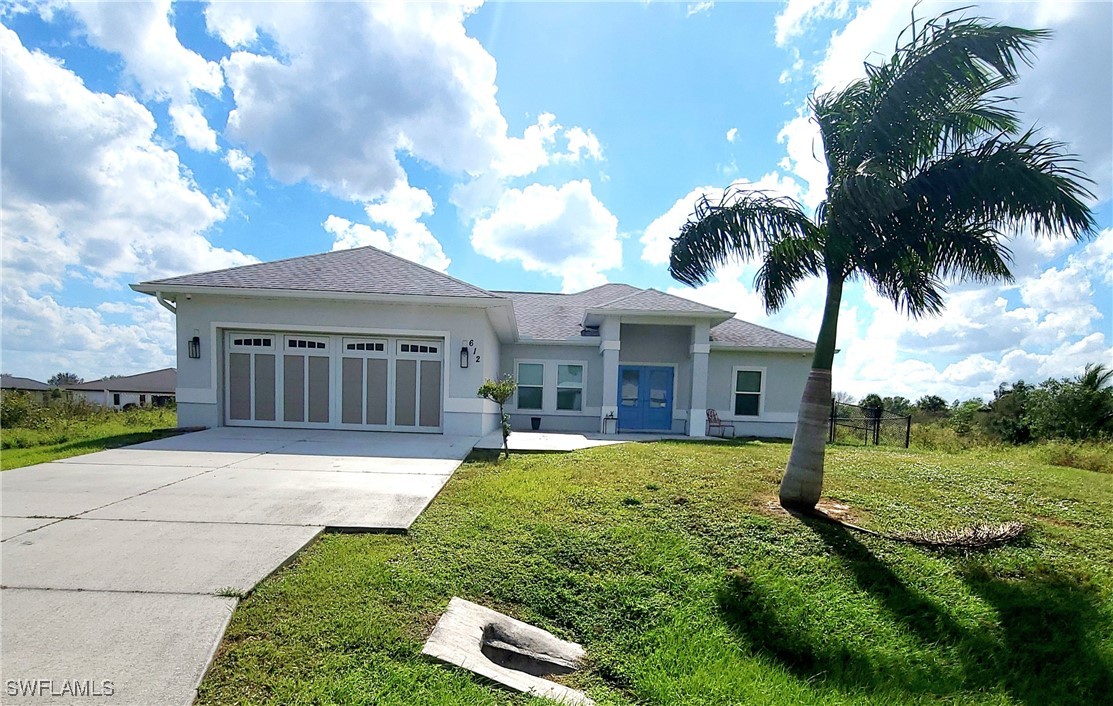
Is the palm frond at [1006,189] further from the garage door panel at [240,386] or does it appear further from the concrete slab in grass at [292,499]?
the garage door panel at [240,386]

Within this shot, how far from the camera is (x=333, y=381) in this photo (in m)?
11.4

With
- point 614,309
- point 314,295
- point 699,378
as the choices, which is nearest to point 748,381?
point 699,378

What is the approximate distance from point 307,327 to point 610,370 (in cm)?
816

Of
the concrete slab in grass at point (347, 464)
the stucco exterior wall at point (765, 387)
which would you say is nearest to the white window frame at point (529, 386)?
the stucco exterior wall at point (765, 387)

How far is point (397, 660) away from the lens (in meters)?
2.61

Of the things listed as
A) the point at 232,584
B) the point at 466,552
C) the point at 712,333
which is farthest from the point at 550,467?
the point at 712,333

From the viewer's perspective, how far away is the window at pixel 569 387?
1470 centimetres

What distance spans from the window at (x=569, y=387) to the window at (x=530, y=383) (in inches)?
22.0

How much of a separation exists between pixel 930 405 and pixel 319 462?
40.9 meters

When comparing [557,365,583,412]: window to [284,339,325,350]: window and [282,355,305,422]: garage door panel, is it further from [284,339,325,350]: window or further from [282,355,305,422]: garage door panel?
[282,355,305,422]: garage door panel

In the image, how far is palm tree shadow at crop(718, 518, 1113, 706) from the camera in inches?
117

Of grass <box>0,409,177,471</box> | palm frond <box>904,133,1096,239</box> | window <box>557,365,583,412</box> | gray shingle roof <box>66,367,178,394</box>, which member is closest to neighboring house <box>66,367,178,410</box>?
gray shingle roof <box>66,367,178,394</box>

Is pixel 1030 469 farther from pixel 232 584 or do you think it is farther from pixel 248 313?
pixel 248 313

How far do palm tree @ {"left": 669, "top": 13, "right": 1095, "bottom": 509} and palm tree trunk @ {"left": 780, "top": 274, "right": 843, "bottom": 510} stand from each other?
12 millimetres
